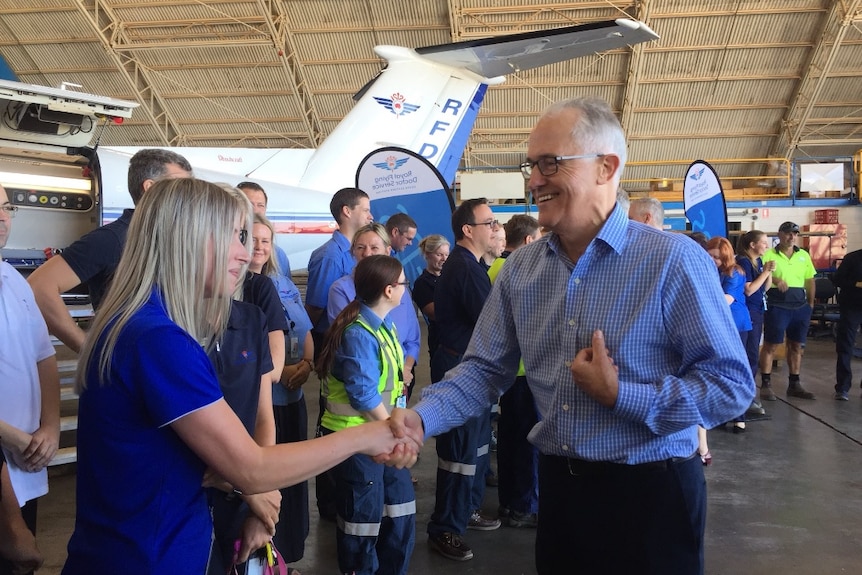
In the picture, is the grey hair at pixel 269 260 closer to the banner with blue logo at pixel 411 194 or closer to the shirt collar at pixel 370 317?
the shirt collar at pixel 370 317

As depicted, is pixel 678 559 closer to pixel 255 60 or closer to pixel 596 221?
pixel 596 221

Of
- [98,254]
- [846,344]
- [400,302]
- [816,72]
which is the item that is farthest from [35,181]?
[816,72]

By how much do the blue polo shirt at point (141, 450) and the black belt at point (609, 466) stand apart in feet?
3.13

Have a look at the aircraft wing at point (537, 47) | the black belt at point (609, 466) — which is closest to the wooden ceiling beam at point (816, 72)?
the aircraft wing at point (537, 47)

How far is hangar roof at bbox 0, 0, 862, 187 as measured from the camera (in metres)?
17.4

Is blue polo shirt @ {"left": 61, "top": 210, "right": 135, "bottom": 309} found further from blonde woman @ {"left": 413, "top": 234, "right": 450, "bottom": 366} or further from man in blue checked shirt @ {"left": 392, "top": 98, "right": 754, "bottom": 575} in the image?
blonde woman @ {"left": 413, "top": 234, "right": 450, "bottom": 366}

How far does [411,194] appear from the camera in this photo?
6.21m

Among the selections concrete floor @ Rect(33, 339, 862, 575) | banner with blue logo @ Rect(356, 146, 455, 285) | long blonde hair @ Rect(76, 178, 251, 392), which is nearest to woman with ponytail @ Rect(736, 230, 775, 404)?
concrete floor @ Rect(33, 339, 862, 575)

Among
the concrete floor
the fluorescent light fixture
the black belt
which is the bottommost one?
the concrete floor

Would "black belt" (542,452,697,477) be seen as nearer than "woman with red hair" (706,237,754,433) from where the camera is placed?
Yes

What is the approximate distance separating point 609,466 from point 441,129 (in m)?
9.19

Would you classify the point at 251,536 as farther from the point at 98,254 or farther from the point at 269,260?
the point at 269,260

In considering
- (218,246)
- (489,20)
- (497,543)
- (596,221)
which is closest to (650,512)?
(596,221)

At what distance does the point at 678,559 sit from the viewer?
5.76 feet
